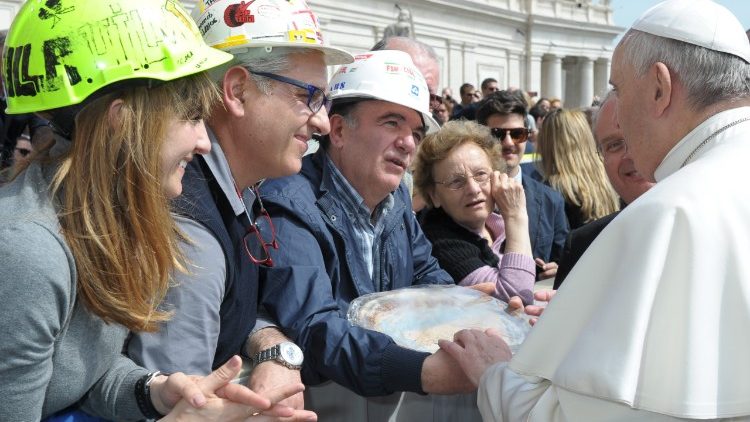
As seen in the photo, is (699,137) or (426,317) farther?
(426,317)

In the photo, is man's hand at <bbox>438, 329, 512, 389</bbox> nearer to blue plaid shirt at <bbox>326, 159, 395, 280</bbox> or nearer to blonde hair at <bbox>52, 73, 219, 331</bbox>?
blue plaid shirt at <bbox>326, 159, 395, 280</bbox>

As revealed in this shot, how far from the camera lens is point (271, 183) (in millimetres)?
2740

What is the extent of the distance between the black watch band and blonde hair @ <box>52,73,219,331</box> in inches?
6.7

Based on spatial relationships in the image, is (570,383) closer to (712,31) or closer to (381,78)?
(712,31)

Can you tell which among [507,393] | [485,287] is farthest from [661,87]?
[485,287]

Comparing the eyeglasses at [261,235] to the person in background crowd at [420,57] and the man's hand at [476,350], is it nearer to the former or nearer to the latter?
the man's hand at [476,350]

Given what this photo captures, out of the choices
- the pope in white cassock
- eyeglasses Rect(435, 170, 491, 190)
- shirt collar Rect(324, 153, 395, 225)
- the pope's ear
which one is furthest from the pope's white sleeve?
eyeglasses Rect(435, 170, 491, 190)

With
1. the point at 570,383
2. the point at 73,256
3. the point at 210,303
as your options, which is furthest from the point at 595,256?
the point at 73,256

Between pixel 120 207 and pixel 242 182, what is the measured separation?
0.72 meters

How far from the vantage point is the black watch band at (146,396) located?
193 centimetres

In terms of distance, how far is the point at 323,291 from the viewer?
8.08 ft

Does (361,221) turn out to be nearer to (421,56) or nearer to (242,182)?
(242,182)

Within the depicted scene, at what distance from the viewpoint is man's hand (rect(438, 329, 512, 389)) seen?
2271 mm

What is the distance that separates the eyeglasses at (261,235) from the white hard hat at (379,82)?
703 mm
